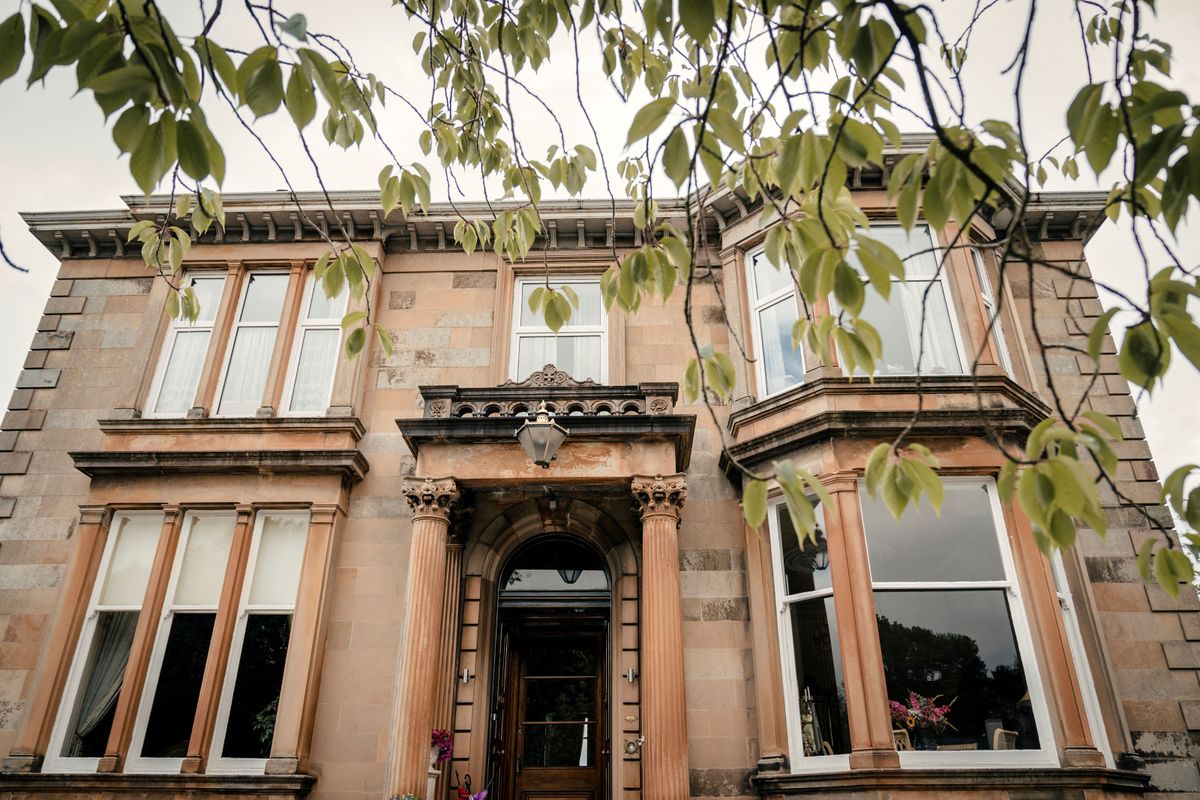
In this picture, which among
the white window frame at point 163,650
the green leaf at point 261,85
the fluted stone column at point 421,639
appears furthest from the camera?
the white window frame at point 163,650

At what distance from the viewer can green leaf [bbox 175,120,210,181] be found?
1.91 metres


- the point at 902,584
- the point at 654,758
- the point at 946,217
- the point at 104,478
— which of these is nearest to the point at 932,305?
the point at 902,584

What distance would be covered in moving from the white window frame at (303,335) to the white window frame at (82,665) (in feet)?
6.37

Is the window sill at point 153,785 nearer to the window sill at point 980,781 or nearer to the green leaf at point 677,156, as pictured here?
the window sill at point 980,781

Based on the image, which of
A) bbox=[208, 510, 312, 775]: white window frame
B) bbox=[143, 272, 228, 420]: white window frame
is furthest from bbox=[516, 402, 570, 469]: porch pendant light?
bbox=[143, 272, 228, 420]: white window frame

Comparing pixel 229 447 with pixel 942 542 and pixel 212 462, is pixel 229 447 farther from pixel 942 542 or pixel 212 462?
pixel 942 542

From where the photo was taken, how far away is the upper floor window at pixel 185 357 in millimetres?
9828

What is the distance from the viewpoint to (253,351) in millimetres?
10102

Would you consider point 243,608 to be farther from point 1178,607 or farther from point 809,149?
point 1178,607

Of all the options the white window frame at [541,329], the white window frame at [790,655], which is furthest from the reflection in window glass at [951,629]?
the white window frame at [541,329]

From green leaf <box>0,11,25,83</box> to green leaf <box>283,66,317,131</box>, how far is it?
638 millimetres

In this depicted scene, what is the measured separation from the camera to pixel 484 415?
8.55 metres

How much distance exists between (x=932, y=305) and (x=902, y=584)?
3.49m

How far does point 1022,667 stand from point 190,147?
26.2ft
